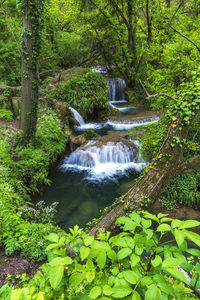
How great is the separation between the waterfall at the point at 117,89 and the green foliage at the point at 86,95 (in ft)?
14.7

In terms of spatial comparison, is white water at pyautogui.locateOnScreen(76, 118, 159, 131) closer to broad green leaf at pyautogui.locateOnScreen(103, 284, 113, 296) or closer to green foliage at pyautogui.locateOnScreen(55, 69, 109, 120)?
green foliage at pyautogui.locateOnScreen(55, 69, 109, 120)

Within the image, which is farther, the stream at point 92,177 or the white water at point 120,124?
the white water at point 120,124

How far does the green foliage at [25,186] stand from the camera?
2.85m

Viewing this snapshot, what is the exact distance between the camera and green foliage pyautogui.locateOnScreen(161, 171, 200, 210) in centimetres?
583

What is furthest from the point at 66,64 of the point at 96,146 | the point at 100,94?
the point at 96,146

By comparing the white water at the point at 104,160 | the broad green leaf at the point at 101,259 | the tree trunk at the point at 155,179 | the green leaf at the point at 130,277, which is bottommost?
the white water at the point at 104,160

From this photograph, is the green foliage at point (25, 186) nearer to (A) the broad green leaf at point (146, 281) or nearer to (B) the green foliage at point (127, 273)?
(B) the green foliage at point (127, 273)

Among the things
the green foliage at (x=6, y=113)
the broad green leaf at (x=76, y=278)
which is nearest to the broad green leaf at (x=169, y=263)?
the broad green leaf at (x=76, y=278)

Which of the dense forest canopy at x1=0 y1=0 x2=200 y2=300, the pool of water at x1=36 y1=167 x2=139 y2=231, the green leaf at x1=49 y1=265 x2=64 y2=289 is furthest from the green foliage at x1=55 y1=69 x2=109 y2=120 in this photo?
the green leaf at x1=49 y1=265 x2=64 y2=289

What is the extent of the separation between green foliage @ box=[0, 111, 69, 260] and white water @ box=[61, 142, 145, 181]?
116 centimetres

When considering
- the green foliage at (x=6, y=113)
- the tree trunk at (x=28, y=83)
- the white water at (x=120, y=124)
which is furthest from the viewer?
the white water at (x=120, y=124)

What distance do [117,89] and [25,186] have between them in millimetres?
15764

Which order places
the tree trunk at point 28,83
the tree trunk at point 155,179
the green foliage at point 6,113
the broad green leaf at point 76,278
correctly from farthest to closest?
the green foliage at point 6,113
the tree trunk at point 28,83
the tree trunk at point 155,179
the broad green leaf at point 76,278

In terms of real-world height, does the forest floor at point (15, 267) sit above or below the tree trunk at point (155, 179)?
below
